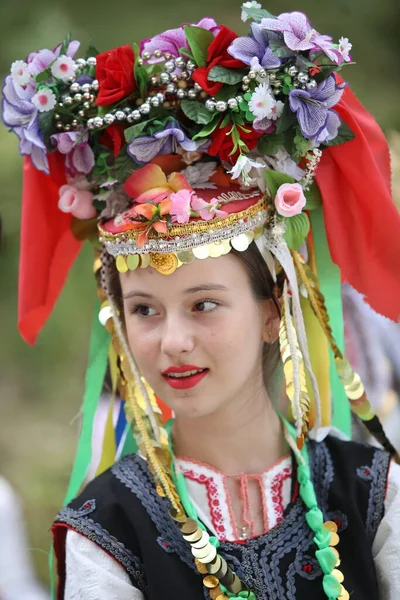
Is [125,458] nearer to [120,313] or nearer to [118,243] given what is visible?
[120,313]

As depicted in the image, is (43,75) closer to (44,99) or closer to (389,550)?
(44,99)

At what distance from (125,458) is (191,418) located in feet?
0.73

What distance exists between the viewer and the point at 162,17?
3510 millimetres

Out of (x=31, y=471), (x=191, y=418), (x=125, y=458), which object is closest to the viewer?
(x=191, y=418)

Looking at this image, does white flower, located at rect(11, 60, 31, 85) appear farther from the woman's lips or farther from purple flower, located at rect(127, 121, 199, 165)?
the woman's lips

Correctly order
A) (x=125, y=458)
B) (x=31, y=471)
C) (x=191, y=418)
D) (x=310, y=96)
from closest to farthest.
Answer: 1. (x=310, y=96)
2. (x=191, y=418)
3. (x=125, y=458)
4. (x=31, y=471)

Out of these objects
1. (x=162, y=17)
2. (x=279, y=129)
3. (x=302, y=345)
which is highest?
(x=162, y=17)

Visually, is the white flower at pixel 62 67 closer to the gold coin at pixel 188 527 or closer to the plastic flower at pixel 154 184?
the plastic flower at pixel 154 184

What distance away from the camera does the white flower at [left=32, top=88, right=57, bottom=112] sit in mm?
1505

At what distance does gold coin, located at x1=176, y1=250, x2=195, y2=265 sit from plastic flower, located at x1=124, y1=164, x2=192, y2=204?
0.37 ft

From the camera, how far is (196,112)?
1461 mm

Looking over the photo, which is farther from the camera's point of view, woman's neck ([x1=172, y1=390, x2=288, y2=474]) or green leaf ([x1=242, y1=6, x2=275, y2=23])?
woman's neck ([x1=172, y1=390, x2=288, y2=474])

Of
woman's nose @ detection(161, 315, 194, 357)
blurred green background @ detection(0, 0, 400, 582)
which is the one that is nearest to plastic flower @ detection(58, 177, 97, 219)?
woman's nose @ detection(161, 315, 194, 357)

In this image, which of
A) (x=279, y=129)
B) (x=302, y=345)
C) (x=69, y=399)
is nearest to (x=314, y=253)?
(x=302, y=345)
